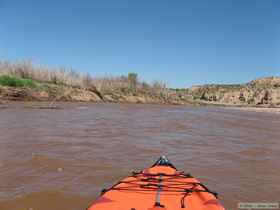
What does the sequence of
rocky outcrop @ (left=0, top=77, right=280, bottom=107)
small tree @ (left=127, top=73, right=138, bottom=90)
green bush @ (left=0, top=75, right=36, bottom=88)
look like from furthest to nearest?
1. small tree @ (left=127, top=73, right=138, bottom=90)
2. green bush @ (left=0, top=75, right=36, bottom=88)
3. rocky outcrop @ (left=0, top=77, right=280, bottom=107)

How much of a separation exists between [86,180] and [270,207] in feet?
11.6

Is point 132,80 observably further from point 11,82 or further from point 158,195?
point 158,195

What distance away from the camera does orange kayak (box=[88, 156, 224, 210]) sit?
3.21 m

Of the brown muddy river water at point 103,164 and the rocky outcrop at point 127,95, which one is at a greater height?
the rocky outcrop at point 127,95

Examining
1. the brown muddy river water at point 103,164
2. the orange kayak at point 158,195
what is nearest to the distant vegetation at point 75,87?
the brown muddy river water at point 103,164

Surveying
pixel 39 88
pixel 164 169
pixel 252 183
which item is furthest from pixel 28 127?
pixel 39 88

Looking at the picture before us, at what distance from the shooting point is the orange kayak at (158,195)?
3215 mm

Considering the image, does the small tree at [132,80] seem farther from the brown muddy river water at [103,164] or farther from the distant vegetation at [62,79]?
the brown muddy river water at [103,164]

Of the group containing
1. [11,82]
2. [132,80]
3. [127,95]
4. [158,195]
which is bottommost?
[158,195]

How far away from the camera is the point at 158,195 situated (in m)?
3.51

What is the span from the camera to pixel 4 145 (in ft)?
26.9

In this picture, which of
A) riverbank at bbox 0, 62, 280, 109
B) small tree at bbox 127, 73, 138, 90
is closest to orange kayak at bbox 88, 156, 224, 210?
riverbank at bbox 0, 62, 280, 109

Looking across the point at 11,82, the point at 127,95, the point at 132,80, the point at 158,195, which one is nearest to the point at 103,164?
the point at 158,195

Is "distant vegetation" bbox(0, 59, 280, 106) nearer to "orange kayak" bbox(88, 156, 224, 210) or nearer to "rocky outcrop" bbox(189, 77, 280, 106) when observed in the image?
"rocky outcrop" bbox(189, 77, 280, 106)
